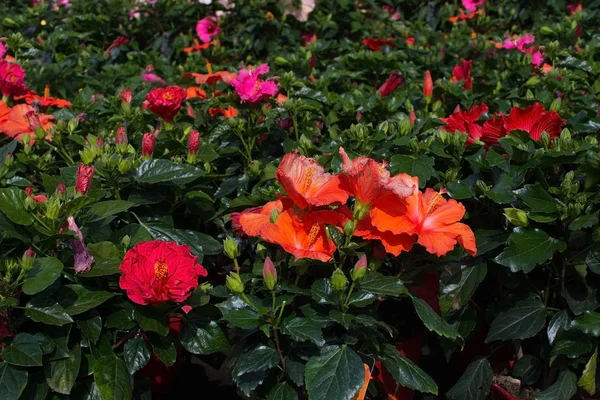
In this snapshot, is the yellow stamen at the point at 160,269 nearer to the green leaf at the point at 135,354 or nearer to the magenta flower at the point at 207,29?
the green leaf at the point at 135,354

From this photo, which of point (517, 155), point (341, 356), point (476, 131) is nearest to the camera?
point (341, 356)

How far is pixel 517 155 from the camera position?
167 centimetres

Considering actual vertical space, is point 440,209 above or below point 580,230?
above

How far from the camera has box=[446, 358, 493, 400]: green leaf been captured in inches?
67.4

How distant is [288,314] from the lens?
1388 mm

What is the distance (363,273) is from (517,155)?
23.0 inches

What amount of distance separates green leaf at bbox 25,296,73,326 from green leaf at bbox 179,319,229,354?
0.79ft

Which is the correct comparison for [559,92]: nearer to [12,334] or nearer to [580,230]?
[580,230]

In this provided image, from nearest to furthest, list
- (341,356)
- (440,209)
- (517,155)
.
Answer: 1. (341,356)
2. (440,209)
3. (517,155)

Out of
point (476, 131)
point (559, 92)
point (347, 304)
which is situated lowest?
point (559, 92)

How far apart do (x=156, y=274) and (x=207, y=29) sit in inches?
113

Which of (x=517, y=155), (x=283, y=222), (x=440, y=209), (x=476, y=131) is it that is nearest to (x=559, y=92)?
(x=476, y=131)

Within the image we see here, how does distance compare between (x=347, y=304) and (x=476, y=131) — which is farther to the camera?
(x=476, y=131)

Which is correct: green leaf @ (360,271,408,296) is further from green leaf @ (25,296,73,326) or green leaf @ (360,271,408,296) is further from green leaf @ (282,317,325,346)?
green leaf @ (25,296,73,326)
